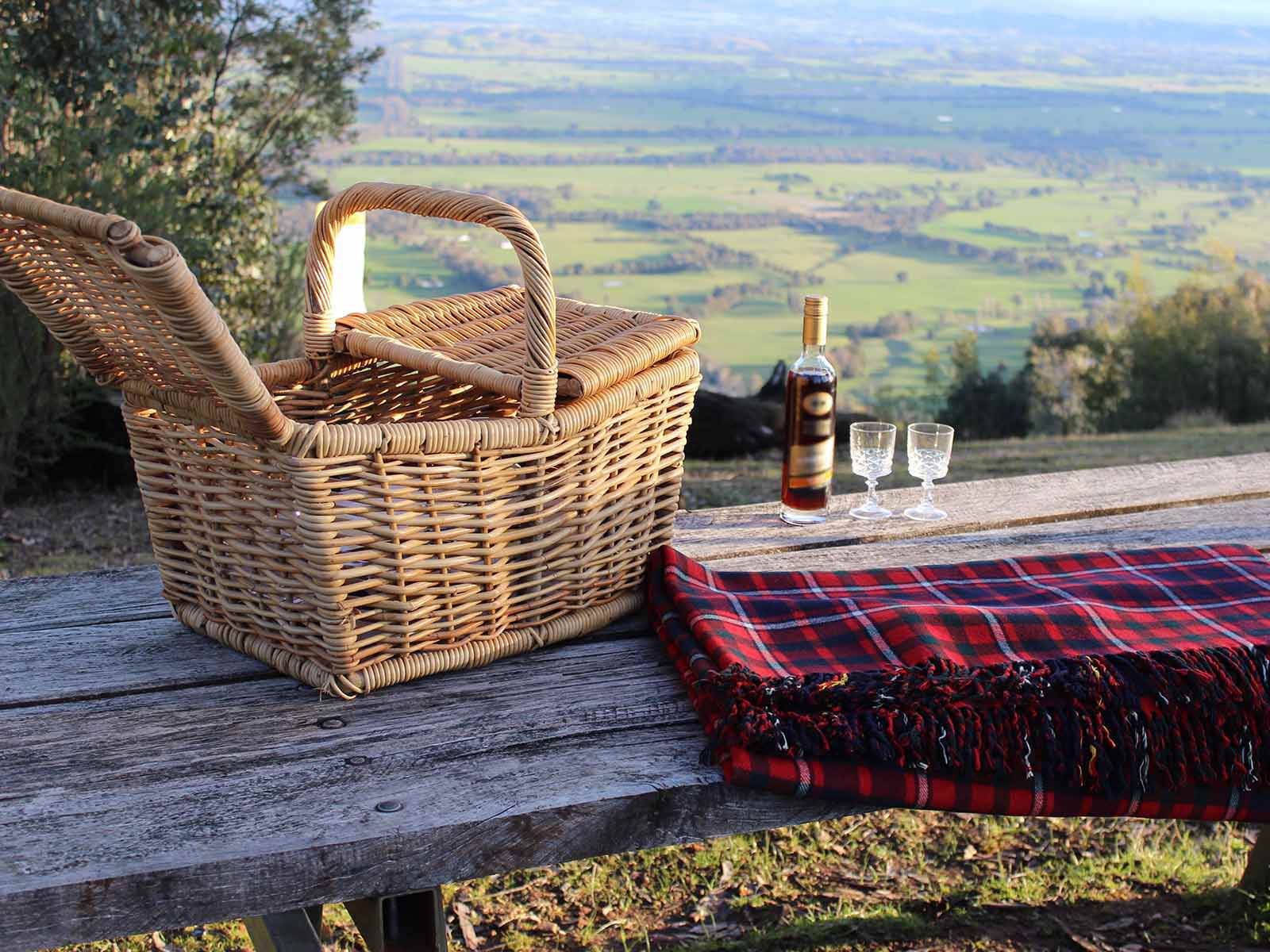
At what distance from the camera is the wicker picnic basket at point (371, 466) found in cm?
115

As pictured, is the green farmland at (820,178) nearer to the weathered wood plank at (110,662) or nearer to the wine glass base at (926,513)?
the wine glass base at (926,513)

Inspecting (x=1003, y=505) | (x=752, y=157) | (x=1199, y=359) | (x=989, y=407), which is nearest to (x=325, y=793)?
(x=1003, y=505)

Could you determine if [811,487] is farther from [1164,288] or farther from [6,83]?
[1164,288]

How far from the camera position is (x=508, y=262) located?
21.8m

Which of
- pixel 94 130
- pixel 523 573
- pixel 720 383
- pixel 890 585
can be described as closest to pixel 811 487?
pixel 890 585

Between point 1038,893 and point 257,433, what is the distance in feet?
5.59

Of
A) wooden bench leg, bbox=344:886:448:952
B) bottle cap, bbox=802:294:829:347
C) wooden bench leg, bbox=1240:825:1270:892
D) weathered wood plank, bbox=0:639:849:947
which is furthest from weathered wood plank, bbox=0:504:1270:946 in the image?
wooden bench leg, bbox=1240:825:1270:892

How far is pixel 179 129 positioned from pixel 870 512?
5.56 meters

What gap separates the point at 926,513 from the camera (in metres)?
1.91

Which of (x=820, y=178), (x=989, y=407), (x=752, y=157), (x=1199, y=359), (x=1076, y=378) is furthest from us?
(x=752, y=157)

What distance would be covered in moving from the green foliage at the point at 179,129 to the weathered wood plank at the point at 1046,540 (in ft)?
14.8

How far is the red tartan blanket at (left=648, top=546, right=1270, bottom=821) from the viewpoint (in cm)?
114

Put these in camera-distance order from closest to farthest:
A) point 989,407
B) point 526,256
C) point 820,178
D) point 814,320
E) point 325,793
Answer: point 325,793 < point 526,256 < point 814,320 < point 989,407 < point 820,178

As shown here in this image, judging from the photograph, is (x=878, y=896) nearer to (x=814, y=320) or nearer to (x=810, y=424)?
(x=810, y=424)
